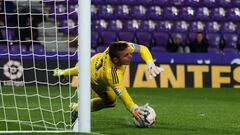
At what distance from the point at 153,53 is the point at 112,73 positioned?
968 cm

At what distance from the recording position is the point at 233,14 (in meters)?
21.9

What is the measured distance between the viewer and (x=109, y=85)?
836 centimetres

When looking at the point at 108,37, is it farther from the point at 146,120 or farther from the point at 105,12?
the point at 146,120

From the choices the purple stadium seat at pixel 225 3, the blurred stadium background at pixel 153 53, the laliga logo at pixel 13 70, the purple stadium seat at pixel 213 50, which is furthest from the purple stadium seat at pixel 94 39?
the purple stadium seat at pixel 225 3

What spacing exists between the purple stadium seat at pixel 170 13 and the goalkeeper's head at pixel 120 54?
13.6 metres

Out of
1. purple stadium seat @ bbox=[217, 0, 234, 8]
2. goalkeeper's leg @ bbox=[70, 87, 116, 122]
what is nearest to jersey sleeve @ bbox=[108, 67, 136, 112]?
goalkeeper's leg @ bbox=[70, 87, 116, 122]

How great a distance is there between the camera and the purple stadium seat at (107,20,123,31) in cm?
2110

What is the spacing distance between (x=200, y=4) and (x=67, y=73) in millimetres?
13734

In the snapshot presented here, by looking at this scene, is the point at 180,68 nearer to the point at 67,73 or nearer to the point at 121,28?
the point at 121,28

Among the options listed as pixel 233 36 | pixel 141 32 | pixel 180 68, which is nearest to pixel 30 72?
pixel 180 68

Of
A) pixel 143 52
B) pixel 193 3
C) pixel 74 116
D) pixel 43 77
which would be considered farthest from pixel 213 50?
pixel 74 116

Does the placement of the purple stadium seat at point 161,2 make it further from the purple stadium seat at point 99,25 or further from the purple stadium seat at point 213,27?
the purple stadium seat at point 99,25

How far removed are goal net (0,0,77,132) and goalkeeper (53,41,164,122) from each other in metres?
0.39

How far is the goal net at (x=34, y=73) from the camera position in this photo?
873 centimetres
